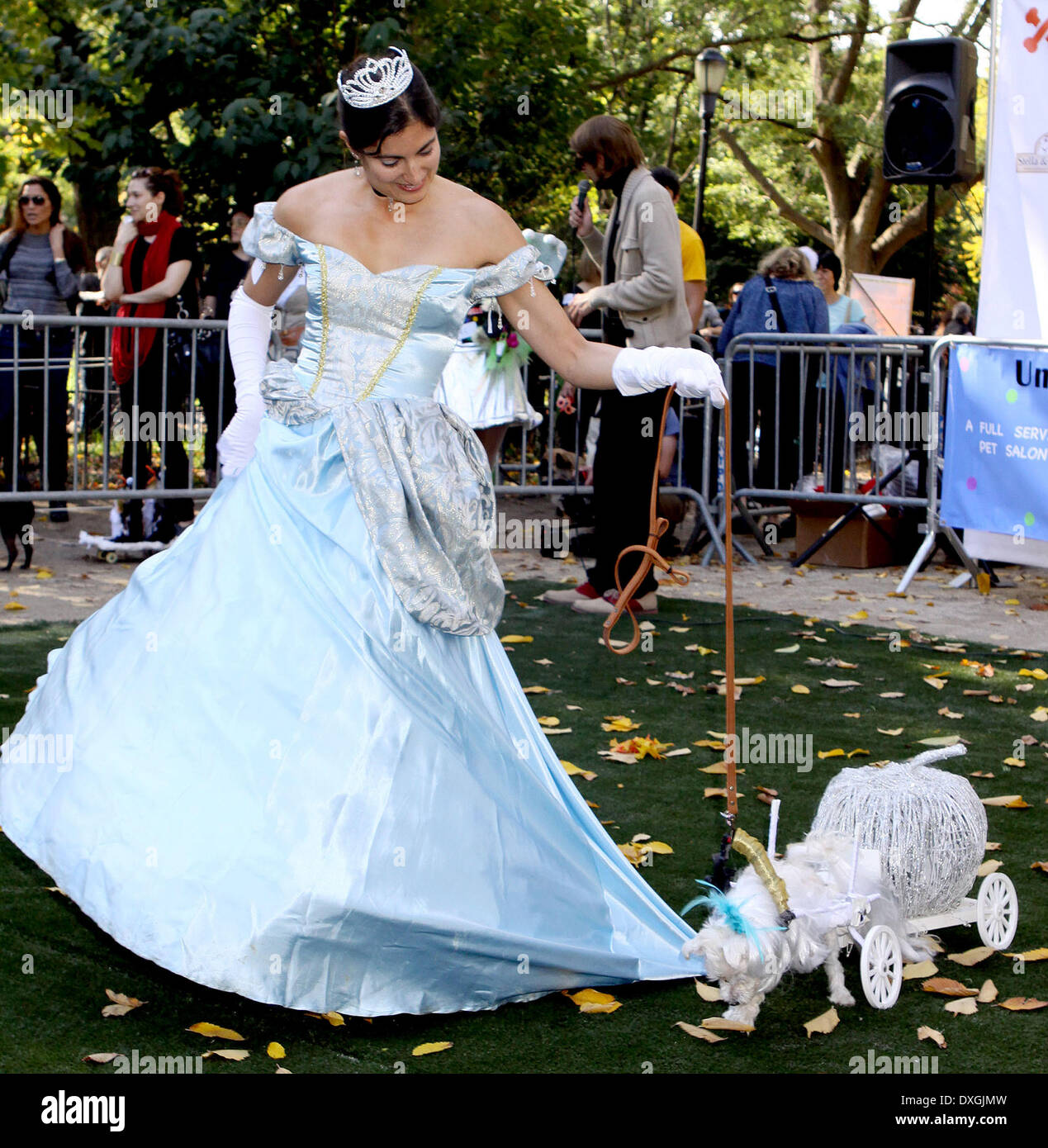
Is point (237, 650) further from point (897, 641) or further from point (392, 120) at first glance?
point (897, 641)

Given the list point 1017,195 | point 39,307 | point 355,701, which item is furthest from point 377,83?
point 39,307

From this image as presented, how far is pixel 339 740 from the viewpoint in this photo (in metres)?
3.02

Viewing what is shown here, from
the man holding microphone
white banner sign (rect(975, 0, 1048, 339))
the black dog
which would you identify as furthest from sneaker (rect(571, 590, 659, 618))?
the black dog

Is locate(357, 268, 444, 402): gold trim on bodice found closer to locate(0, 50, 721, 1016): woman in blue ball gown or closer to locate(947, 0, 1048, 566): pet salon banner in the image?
locate(0, 50, 721, 1016): woman in blue ball gown

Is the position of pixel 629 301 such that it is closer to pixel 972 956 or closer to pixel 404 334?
pixel 404 334

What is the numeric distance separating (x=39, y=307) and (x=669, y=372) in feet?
22.2

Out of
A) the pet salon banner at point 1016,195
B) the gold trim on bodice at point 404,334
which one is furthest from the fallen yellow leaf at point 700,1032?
the pet salon banner at point 1016,195

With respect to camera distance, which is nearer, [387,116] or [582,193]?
[387,116]

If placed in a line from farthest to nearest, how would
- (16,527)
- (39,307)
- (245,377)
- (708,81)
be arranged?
(708,81)
(39,307)
(16,527)
(245,377)

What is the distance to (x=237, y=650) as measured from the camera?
10.3 feet

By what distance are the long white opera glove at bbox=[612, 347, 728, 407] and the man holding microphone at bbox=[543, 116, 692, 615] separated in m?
3.27

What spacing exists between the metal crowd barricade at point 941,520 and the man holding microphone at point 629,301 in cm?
192

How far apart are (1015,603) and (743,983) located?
18.0 ft

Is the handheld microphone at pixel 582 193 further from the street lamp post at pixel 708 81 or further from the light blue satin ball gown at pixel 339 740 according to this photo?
the street lamp post at pixel 708 81
